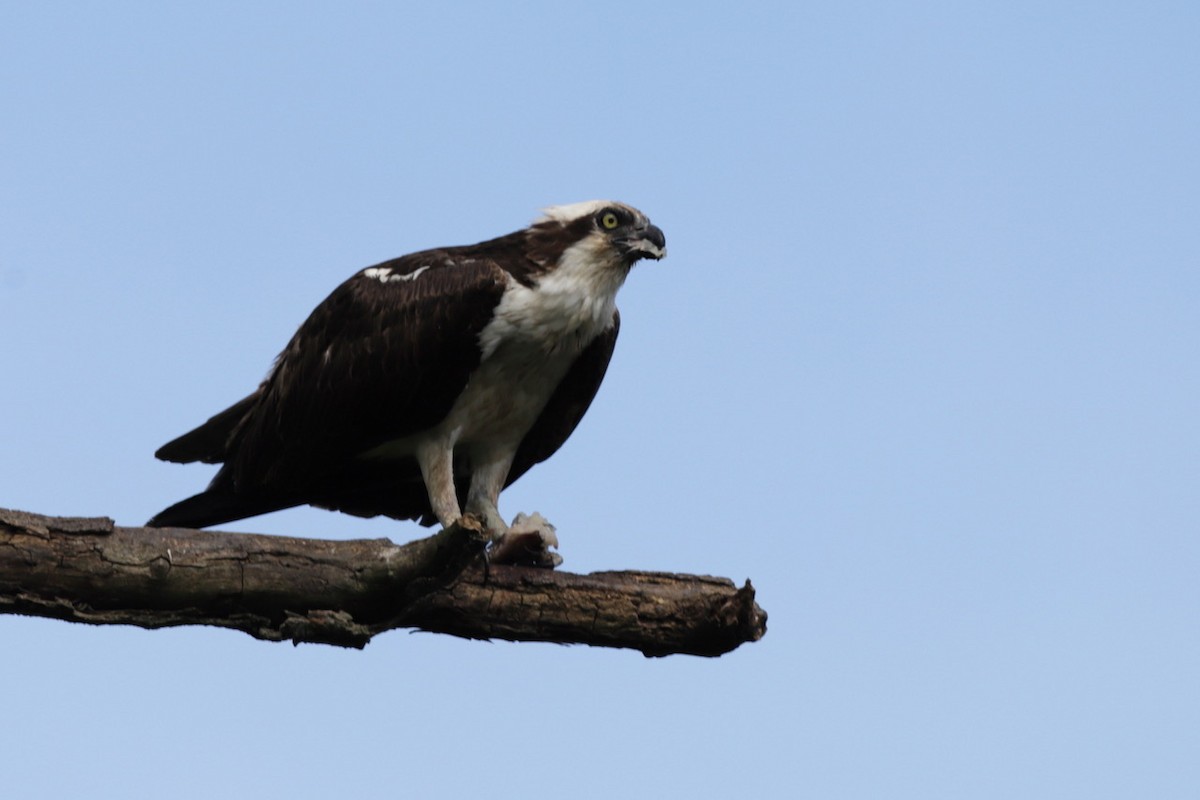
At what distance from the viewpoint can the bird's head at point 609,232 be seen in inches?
327

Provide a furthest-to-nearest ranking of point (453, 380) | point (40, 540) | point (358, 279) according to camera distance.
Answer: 1. point (358, 279)
2. point (453, 380)
3. point (40, 540)

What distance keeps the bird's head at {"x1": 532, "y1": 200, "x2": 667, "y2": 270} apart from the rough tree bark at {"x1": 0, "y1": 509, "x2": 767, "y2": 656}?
1.87 meters

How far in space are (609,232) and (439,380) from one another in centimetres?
127

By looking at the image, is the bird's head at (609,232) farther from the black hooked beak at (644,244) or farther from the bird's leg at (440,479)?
the bird's leg at (440,479)

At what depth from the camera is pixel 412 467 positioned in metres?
8.55

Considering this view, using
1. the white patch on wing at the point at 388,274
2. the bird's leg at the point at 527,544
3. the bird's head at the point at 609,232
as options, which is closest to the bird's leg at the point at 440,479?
the bird's leg at the point at 527,544

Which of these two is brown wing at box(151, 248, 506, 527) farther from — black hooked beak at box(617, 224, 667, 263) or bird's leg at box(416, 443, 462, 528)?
black hooked beak at box(617, 224, 667, 263)

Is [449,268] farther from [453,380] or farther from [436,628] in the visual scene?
[436,628]

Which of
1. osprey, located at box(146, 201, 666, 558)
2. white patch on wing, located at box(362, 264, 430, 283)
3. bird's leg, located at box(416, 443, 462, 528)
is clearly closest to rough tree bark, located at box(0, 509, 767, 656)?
osprey, located at box(146, 201, 666, 558)

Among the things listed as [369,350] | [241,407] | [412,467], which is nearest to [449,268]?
[369,350]

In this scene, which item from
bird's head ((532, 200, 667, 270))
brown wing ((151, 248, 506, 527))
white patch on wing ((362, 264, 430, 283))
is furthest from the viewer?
bird's head ((532, 200, 667, 270))

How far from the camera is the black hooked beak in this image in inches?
327

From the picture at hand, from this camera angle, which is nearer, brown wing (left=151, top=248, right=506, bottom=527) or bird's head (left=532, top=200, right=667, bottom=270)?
A: brown wing (left=151, top=248, right=506, bottom=527)

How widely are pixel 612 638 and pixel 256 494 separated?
2360 mm
